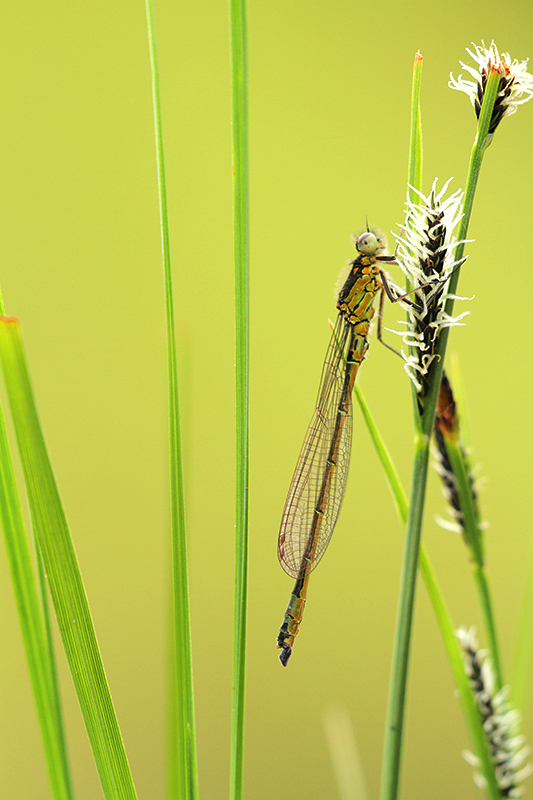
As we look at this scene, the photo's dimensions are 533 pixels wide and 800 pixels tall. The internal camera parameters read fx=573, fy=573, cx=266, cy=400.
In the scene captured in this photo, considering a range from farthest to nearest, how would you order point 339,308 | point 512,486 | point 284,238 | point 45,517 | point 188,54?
point 512,486 < point 284,238 < point 188,54 < point 339,308 < point 45,517

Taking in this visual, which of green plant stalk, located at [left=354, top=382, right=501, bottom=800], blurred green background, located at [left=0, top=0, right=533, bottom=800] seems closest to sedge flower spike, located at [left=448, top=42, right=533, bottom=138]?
green plant stalk, located at [left=354, top=382, right=501, bottom=800]

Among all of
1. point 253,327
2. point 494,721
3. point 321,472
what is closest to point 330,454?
point 321,472

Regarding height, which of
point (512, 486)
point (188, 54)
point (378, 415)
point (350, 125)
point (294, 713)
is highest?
point (188, 54)

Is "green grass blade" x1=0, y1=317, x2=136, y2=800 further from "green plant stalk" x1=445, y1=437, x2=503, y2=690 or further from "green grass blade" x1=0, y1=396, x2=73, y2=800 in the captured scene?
"green plant stalk" x1=445, y1=437, x2=503, y2=690

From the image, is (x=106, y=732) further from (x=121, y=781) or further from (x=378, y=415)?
(x=378, y=415)

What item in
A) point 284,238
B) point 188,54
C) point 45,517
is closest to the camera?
point 45,517

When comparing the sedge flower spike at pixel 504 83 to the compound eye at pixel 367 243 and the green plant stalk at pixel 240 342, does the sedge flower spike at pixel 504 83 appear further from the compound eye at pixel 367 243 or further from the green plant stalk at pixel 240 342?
the compound eye at pixel 367 243

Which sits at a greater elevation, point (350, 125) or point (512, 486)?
point (350, 125)

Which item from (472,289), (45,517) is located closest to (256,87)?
→ (472,289)

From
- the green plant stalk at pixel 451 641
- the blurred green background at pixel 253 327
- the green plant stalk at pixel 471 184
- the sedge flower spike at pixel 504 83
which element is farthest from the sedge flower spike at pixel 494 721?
the blurred green background at pixel 253 327
